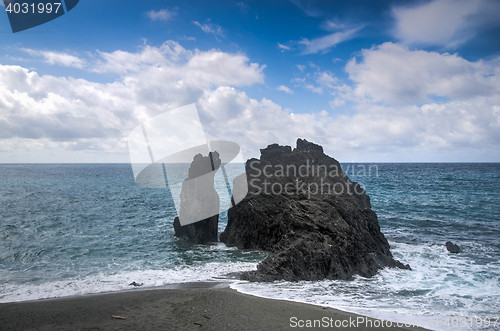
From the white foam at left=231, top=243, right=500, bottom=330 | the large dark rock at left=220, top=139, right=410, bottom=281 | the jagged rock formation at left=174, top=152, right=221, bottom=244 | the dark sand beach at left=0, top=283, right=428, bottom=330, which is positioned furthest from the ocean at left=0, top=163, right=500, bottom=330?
the jagged rock formation at left=174, top=152, right=221, bottom=244

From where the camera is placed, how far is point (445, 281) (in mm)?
13180

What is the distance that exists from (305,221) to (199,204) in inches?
344

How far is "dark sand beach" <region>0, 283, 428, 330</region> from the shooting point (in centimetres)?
786

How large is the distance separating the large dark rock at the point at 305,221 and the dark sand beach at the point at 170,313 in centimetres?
305

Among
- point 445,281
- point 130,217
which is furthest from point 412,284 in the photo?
point 130,217

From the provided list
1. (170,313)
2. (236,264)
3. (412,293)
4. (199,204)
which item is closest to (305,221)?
(236,264)

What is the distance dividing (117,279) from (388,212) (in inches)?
1122

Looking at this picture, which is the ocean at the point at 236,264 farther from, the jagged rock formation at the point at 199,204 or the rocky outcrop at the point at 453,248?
the jagged rock formation at the point at 199,204

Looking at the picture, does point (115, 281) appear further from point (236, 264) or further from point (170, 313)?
point (236, 264)

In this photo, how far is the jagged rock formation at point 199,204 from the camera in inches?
798

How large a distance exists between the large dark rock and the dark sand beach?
10.0 ft

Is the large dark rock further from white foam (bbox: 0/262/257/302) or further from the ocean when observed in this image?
white foam (bbox: 0/262/257/302)

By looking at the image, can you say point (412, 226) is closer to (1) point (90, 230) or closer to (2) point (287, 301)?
(2) point (287, 301)

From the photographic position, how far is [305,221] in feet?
51.1
